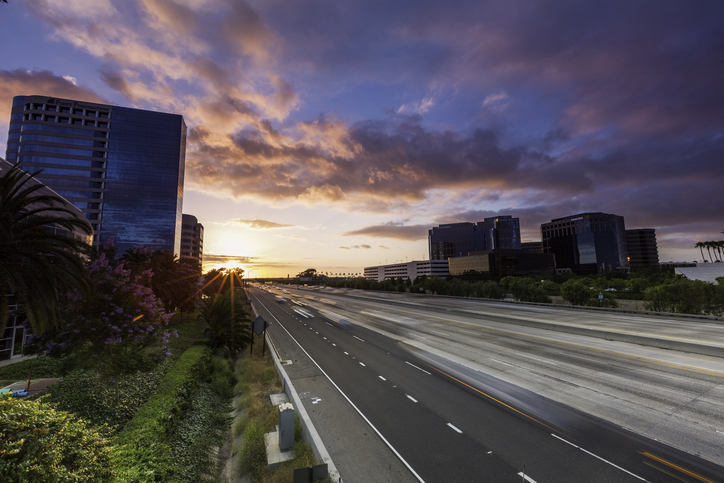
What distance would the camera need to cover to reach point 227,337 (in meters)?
27.8

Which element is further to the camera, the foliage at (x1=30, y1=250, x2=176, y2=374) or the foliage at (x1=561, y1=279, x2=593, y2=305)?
the foliage at (x1=561, y1=279, x2=593, y2=305)

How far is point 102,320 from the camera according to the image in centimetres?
1376

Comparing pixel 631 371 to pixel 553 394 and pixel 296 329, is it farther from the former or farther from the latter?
pixel 296 329

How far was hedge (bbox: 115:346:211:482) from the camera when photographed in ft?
27.0

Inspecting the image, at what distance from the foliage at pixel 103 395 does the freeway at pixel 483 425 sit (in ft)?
30.4

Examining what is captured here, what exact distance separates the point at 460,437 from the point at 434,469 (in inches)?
85.5

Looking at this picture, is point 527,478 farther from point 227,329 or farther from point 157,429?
point 227,329

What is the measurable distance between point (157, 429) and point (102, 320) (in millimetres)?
6415

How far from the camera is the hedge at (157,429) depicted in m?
8.24

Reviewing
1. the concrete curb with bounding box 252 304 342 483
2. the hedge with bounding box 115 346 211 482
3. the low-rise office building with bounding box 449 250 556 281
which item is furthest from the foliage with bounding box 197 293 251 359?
the low-rise office building with bounding box 449 250 556 281

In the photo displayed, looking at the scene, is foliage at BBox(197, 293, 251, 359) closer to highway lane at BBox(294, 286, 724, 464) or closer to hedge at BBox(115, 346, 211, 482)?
hedge at BBox(115, 346, 211, 482)

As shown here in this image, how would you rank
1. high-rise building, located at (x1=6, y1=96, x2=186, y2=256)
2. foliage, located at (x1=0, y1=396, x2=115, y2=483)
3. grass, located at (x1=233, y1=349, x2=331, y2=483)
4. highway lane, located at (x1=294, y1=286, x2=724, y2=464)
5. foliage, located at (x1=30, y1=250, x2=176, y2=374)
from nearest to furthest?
foliage, located at (x1=0, y1=396, x2=115, y2=483), grass, located at (x1=233, y1=349, x2=331, y2=483), highway lane, located at (x1=294, y1=286, x2=724, y2=464), foliage, located at (x1=30, y1=250, x2=176, y2=374), high-rise building, located at (x1=6, y1=96, x2=186, y2=256)

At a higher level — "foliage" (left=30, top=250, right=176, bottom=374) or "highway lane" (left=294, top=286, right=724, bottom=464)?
"foliage" (left=30, top=250, right=176, bottom=374)

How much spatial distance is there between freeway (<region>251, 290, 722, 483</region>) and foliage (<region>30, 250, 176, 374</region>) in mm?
10277
